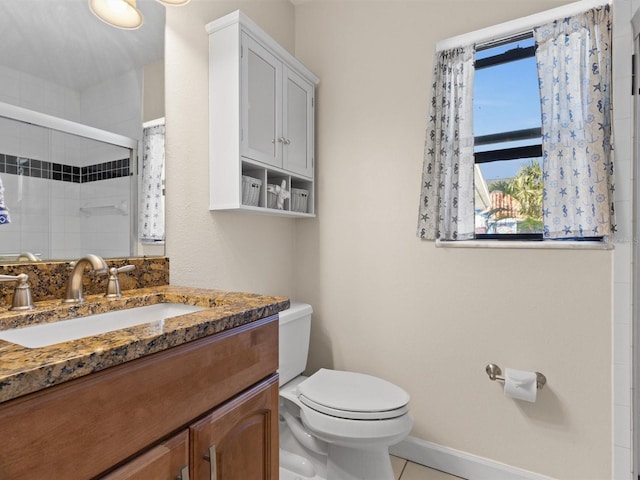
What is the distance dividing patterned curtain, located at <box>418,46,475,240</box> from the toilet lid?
30.5 inches

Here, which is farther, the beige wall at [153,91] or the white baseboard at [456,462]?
the white baseboard at [456,462]

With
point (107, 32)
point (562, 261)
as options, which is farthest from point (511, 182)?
point (107, 32)

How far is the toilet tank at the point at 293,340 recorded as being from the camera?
1714mm

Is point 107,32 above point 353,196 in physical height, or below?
above

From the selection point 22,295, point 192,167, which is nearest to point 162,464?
point 22,295

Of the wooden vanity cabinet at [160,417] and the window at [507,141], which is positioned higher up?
the window at [507,141]

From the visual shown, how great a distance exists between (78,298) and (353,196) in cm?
141

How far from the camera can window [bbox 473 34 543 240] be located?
66.9 inches

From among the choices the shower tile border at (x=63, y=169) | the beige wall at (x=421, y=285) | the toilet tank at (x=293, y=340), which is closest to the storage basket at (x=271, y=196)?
the beige wall at (x=421, y=285)

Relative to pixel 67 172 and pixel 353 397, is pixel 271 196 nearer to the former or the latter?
pixel 67 172

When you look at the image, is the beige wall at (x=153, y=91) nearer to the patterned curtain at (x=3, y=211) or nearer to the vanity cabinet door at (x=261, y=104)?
the vanity cabinet door at (x=261, y=104)

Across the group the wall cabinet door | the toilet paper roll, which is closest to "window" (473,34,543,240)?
the toilet paper roll

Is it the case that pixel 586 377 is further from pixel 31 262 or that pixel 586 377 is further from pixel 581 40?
pixel 31 262

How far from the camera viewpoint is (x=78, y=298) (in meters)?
1.06
